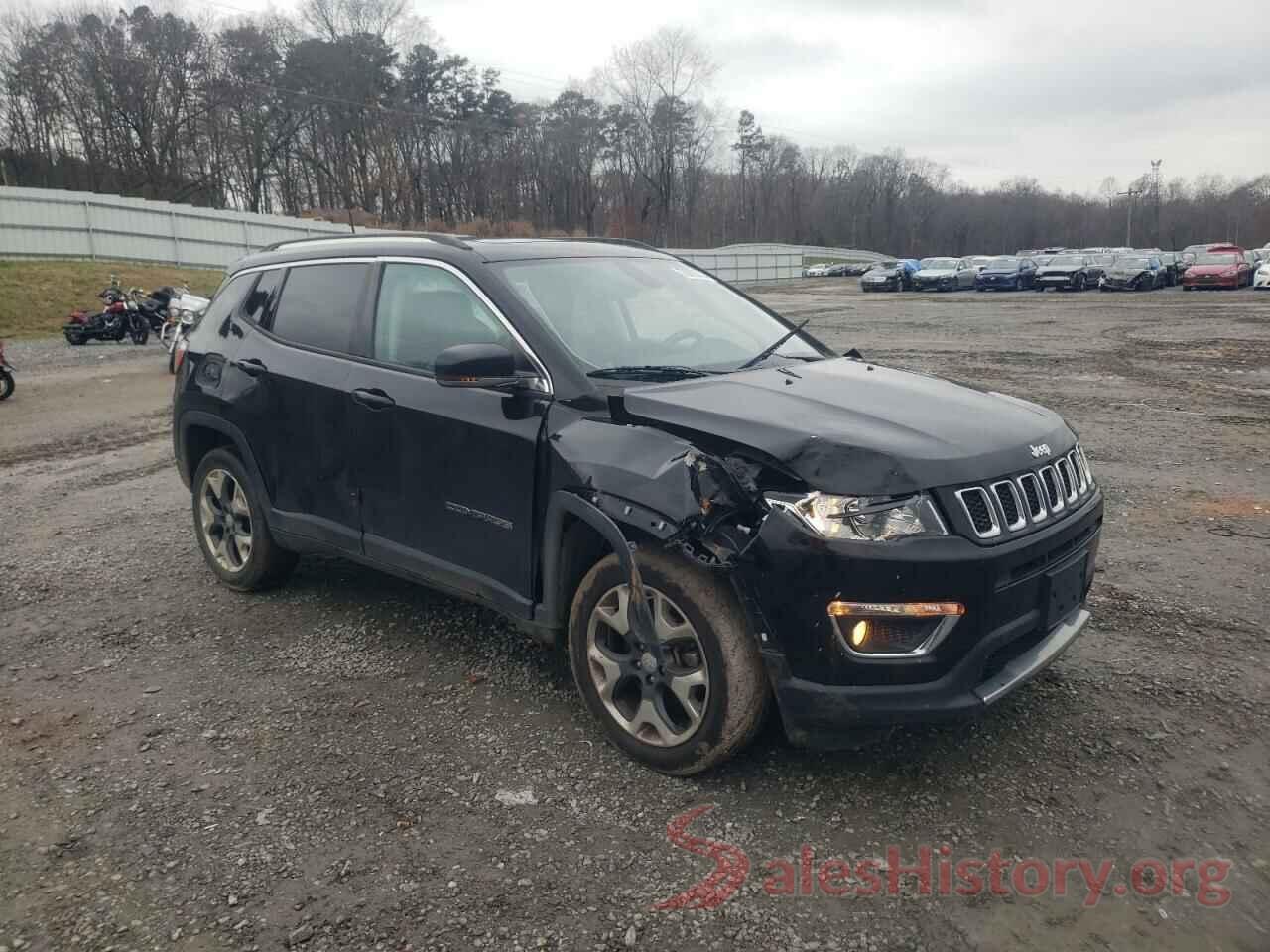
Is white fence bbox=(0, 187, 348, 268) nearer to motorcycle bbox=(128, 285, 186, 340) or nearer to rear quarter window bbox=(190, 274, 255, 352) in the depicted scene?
motorcycle bbox=(128, 285, 186, 340)

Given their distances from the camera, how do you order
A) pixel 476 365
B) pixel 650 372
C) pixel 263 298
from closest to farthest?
pixel 476 365, pixel 650 372, pixel 263 298

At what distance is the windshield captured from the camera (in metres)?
3.81

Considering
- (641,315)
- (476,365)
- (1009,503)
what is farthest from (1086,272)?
(476,365)

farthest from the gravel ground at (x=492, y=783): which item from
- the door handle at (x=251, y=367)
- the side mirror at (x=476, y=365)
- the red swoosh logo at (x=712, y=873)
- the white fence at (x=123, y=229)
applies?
the white fence at (x=123, y=229)

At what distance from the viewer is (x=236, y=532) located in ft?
16.8

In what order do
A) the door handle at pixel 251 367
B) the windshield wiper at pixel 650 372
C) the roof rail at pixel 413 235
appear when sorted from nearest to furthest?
the windshield wiper at pixel 650 372, the roof rail at pixel 413 235, the door handle at pixel 251 367

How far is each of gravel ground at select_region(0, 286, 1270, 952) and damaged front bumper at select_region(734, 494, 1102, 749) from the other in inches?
16.6

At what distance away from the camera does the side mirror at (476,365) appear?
11.2 ft

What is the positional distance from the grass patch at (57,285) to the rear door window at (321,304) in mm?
21006

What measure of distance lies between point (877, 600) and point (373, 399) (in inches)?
94.4

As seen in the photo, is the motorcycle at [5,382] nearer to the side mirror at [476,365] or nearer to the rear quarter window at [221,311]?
the rear quarter window at [221,311]

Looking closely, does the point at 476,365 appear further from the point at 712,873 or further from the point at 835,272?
the point at 835,272

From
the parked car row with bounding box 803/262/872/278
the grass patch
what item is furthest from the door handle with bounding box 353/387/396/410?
the parked car row with bounding box 803/262/872/278

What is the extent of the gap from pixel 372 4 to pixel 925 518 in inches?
2596
